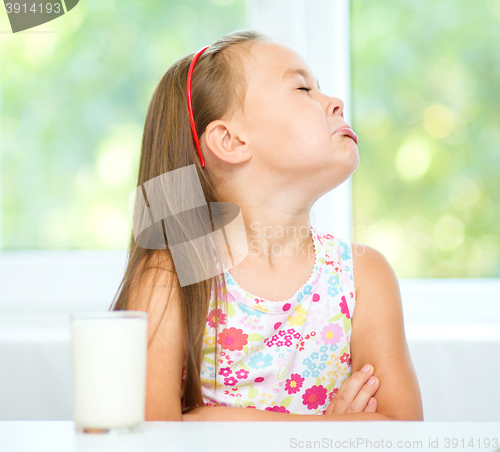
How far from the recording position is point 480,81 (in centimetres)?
142

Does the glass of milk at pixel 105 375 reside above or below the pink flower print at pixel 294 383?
above

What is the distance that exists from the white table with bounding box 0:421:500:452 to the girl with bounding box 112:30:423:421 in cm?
37

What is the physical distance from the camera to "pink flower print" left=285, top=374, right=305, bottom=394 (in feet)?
2.93

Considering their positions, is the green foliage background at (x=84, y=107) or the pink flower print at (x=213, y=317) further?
the green foliage background at (x=84, y=107)

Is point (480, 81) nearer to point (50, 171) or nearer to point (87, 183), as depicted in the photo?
point (87, 183)

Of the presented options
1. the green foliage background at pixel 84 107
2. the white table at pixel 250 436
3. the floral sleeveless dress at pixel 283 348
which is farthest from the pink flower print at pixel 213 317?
the green foliage background at pixel 84 107

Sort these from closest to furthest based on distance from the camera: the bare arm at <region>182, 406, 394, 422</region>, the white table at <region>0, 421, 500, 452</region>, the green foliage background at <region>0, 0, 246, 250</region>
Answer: the white table at <region>0, 421, 500, 452</region> → the bare arm at <region>182, 406, 394, 422</region> → the green foliage background at <region>0, 0, 246, 250</region>

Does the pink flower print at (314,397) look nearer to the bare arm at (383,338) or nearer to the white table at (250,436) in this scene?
the bare arm at (383,338)

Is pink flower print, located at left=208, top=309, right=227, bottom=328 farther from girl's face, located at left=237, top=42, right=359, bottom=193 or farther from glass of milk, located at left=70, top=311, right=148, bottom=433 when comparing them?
glass of milk, located at left=70, top=311, right=148, bottom=433

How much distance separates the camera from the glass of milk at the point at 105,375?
0.43m

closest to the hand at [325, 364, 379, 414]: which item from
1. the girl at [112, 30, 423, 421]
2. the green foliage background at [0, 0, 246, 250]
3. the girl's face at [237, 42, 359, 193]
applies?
the girl at [112, 30, 423, 421]

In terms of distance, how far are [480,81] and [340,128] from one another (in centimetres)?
72

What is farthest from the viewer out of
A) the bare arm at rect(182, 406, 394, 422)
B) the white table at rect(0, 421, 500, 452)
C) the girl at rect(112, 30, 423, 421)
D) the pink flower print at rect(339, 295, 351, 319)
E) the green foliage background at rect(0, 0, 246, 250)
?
the green foliage background at rect(0, 0, 246, 250)

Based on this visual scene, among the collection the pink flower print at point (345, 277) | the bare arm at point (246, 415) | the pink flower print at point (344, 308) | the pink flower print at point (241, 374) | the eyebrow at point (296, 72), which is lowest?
the bare arm at point (246, 415)
